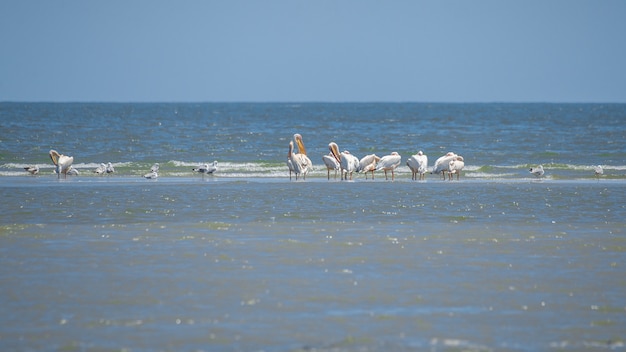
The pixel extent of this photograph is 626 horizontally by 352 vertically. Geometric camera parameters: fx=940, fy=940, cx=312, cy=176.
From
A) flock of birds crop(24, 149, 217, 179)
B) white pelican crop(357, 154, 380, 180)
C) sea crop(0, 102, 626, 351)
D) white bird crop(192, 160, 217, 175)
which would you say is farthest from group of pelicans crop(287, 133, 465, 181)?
flock of birds crop(24, 149, 217, 179)

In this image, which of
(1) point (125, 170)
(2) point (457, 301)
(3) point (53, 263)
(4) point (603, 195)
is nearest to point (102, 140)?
(1) point (125, 170)

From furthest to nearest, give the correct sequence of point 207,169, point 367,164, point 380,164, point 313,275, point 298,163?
point 207,169, point 367,164, point 380,164, point 298,163, point 313,275

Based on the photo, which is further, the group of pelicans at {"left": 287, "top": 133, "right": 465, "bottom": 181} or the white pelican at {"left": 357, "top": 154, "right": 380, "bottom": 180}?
the white pelican at {"left": 357, "top": 154, "right": 380, "bottom": 180}

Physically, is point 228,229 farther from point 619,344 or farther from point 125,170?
point 125,170

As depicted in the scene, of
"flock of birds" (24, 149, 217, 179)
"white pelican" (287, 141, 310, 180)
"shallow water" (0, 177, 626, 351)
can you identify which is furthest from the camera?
"flock of birds" (24, 149, 217, 179)

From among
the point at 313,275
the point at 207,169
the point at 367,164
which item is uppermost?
the point at 367,164

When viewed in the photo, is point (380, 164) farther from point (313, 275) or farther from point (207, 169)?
point (313, 275)

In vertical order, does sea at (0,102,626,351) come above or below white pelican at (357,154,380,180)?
below

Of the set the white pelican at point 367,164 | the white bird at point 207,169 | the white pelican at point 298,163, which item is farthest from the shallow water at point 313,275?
the white bird at point 207,169

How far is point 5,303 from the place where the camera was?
855cm

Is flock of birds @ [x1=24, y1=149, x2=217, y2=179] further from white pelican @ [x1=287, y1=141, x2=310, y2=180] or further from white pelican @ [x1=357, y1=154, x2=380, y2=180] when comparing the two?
white pelican @ [x1=357, y1=154, x2=380, y2=180]

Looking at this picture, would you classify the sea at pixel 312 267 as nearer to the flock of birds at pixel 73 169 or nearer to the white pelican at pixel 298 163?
the white pelican at pixel 298 163

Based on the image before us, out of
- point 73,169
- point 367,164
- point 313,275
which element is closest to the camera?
point 313,275

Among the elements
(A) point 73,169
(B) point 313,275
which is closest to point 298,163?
(A) point 73,169
